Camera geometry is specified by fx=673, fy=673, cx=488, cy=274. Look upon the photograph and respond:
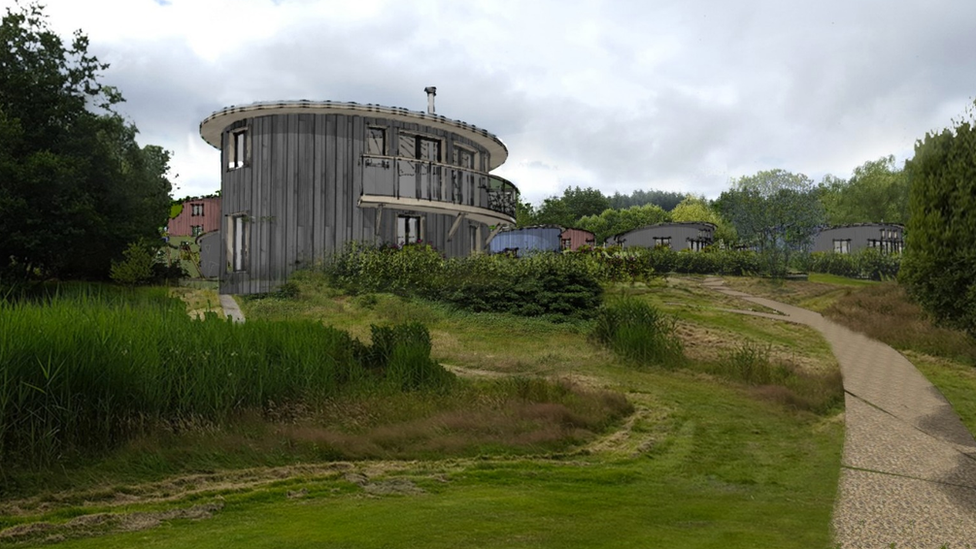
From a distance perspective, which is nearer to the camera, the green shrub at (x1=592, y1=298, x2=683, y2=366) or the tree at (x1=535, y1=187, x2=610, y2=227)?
the green shrub at (x1=592, y1=298, x2=683, y2=366)

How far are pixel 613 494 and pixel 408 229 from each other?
68.7ft

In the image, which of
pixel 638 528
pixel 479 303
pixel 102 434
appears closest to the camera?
pixel 638 528

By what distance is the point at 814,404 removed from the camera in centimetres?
1112

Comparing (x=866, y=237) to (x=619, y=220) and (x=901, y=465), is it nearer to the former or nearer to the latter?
(x=619, y=220)

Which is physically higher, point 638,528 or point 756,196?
point 756,196

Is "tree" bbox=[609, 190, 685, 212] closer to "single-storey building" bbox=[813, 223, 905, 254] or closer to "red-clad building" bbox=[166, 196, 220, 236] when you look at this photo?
"single-storey building" bbox=[813, 223, 905, 254]

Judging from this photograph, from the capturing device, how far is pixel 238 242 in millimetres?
25375

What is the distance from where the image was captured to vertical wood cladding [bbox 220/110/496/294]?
2403 centimetres

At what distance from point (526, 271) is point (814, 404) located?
1046 cm

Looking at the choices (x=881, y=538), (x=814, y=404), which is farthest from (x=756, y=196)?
(x=881, y=538)

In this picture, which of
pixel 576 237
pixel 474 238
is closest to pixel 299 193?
pixel 474 238

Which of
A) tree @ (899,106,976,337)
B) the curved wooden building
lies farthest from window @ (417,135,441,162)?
tree @ (899,106,976,337)

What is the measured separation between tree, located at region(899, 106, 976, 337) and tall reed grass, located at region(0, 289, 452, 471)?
29.5 ft

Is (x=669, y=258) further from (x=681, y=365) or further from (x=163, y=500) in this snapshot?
(x=163, y=500)
